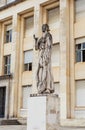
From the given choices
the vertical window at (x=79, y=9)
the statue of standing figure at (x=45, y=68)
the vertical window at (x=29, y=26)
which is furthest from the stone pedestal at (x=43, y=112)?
the vertical window at (x=29, y=26)

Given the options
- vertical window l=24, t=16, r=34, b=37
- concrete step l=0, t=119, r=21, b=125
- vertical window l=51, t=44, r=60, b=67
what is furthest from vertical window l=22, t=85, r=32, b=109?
vertical window l=24, t=16, r=34, b=37

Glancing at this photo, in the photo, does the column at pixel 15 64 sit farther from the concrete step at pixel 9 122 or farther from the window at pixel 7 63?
the concrete step at pixel 9 122

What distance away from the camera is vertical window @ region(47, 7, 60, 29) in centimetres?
2552

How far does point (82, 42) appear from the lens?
906 inches

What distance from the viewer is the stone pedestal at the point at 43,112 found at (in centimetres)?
1073

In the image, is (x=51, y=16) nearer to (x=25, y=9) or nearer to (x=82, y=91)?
(x=25, y=9)

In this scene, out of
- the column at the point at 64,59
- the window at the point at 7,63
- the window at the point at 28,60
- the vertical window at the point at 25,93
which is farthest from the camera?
the window at the point at 7,63

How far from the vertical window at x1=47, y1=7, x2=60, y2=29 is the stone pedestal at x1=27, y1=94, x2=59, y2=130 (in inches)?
583

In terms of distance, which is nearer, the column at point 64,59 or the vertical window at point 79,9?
the column at point 64,59

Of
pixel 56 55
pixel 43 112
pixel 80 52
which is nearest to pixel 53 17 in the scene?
pixel 56 55

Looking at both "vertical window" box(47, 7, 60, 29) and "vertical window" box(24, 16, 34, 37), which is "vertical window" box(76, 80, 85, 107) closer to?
"vertical window" box(47, 7, 60, 29)

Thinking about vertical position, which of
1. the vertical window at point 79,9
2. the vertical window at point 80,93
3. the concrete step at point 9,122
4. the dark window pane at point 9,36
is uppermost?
the vertical window at point 79,9

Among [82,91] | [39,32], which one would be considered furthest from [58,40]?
[82,91]

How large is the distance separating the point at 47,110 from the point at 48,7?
16.8 metres
